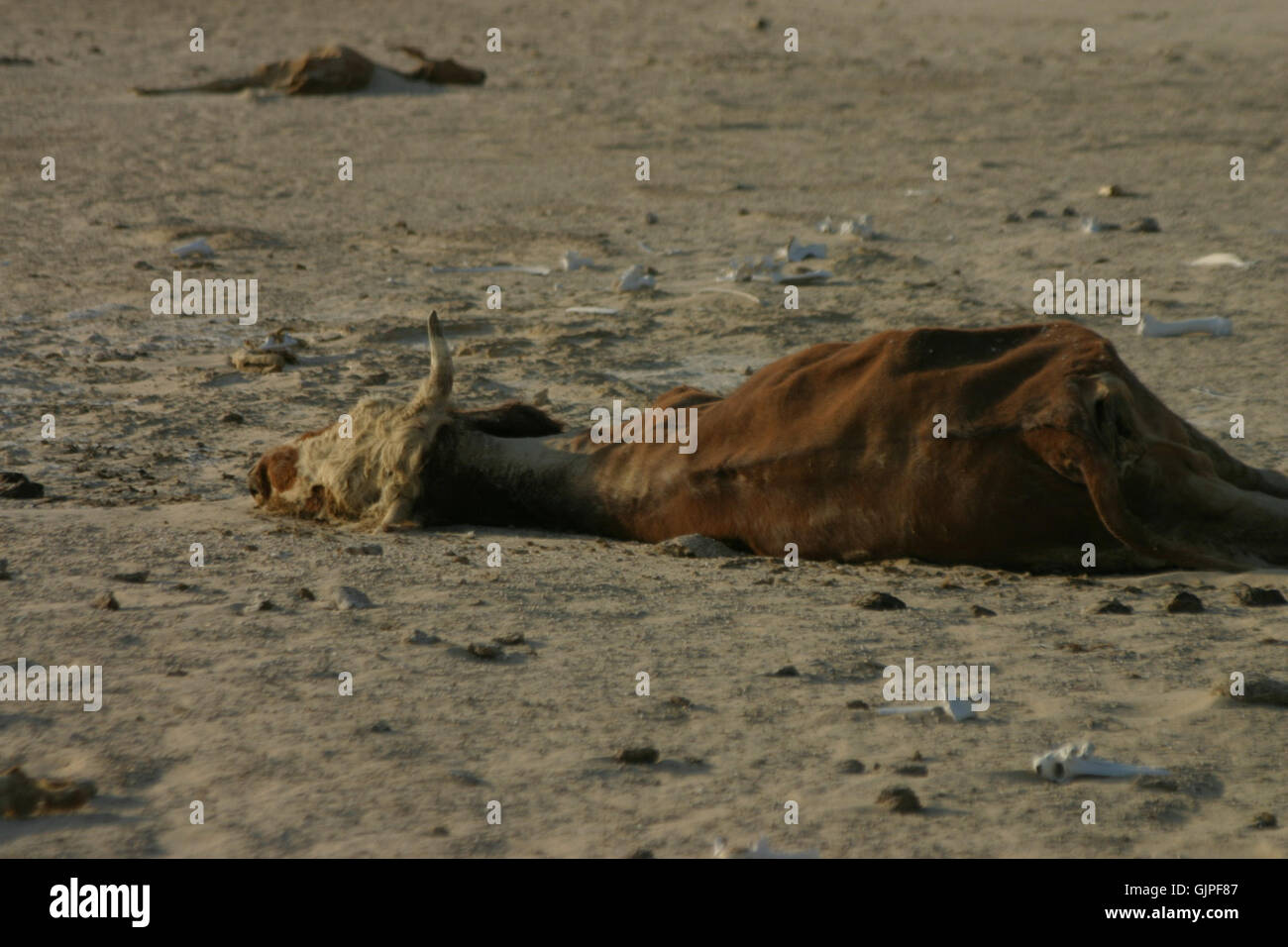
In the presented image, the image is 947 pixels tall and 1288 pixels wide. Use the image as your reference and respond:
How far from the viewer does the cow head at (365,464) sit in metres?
5.55

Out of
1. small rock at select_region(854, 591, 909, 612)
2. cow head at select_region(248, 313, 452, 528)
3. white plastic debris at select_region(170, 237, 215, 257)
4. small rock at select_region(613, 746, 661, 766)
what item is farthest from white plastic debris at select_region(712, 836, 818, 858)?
white plastic debris at select_region(170, 237, 215, 257)

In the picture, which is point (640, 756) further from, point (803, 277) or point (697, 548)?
point (803, 277)

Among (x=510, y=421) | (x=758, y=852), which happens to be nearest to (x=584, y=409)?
(x=510, y=421)

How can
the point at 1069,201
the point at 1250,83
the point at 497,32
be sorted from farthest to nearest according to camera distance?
the point at 497,32
the point at 1250,83
the point at 1069,201

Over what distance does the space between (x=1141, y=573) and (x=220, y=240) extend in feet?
22.6

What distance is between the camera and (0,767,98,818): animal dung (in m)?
3.13

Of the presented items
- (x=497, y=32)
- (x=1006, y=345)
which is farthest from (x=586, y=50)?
(x=1006, y=345)

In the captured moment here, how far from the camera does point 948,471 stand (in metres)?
4.57

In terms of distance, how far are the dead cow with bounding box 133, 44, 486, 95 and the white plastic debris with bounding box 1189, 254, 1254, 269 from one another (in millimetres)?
8362

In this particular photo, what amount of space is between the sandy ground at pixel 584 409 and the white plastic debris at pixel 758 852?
80 mm

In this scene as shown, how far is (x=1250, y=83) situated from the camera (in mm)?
14719

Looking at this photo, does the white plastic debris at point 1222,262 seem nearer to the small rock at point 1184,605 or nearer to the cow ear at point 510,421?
the cow ear at point 510,421

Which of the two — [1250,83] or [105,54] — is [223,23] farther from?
[1250,83]

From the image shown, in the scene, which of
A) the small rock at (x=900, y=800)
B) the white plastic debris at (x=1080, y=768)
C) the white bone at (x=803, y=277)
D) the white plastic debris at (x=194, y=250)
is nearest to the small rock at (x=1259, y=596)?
the white plastic debris at (x=1080, y=768)
